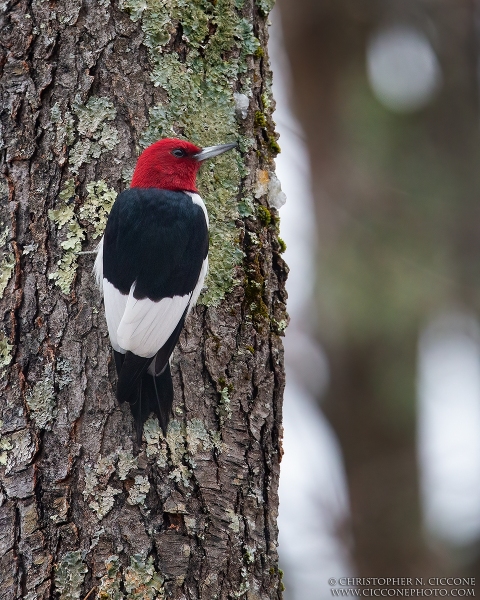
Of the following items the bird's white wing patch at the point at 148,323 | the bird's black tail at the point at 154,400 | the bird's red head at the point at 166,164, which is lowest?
the bird's black tail at the point at 154,400

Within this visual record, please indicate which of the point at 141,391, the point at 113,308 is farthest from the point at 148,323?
the point at 141,391

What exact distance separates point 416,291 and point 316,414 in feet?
4.35

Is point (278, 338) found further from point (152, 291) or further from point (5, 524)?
point (5, 524)

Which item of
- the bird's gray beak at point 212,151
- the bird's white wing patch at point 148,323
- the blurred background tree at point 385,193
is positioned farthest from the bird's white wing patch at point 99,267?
the blurred background tree at point 385,193

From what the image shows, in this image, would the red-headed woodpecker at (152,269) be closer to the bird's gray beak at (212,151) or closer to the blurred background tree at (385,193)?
the bird's gray beak at (212,151)

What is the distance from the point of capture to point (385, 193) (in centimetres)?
630

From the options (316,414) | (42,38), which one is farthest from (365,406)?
(42,38)

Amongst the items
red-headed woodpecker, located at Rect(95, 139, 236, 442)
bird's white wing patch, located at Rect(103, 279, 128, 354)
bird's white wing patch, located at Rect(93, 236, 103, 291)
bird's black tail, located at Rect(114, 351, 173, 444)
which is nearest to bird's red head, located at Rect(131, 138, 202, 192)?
red-headed woodpecker, located at Rect(95, 139, 236, 442)

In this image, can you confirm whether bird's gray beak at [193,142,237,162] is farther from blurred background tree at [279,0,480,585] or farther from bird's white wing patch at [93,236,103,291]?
blurred background tree at [279,0,480,585]

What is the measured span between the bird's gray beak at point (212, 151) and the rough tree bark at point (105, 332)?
9cm

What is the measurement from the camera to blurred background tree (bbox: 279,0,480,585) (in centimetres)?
573

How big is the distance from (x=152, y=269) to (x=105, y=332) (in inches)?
11.7

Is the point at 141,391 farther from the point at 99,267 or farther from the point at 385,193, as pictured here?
the point at 385,193

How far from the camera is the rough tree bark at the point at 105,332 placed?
2.34 m
